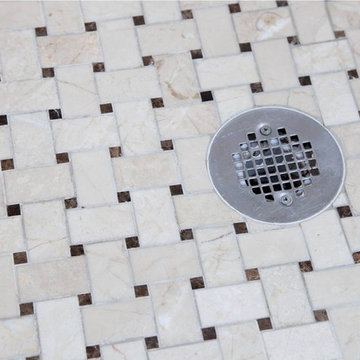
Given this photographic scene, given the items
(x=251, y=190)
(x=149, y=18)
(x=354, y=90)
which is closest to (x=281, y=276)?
(x=251, y=190)

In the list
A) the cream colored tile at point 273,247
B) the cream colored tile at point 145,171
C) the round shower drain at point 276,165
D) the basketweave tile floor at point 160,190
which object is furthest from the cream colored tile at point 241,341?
the cream colored tile at point 145,171

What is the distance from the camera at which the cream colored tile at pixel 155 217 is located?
152cm

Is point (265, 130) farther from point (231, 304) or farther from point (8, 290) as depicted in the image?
point (8, 290)

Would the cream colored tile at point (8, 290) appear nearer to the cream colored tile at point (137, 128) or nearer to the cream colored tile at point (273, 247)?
the cream colored tile at point (137, 128)

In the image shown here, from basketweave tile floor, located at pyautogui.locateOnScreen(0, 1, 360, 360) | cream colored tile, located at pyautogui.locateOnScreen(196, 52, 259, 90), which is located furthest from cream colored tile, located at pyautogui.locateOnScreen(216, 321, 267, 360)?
cream colored tile, located at pyautogui.locateOnScreen(196, 52, 259, 90)

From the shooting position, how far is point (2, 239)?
1505 millimetres

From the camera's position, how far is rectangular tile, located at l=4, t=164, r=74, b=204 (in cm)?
154

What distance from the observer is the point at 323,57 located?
5.63ft

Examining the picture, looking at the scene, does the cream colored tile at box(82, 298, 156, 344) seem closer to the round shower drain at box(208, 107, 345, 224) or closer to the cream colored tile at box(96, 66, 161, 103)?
the round shower drain at box(208, 107, 345, 224)

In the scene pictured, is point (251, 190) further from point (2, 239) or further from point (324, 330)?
point (2, 239)

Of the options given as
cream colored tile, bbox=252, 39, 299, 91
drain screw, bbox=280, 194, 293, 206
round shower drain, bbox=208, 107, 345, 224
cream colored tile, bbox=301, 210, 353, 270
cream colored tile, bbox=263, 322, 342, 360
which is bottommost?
cream colored tile, bbox=263, 322, 342, 360

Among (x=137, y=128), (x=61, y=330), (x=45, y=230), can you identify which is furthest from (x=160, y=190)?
(x=61, y=330)

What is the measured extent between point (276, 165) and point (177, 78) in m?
0.31

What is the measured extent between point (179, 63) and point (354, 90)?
0.42 m
